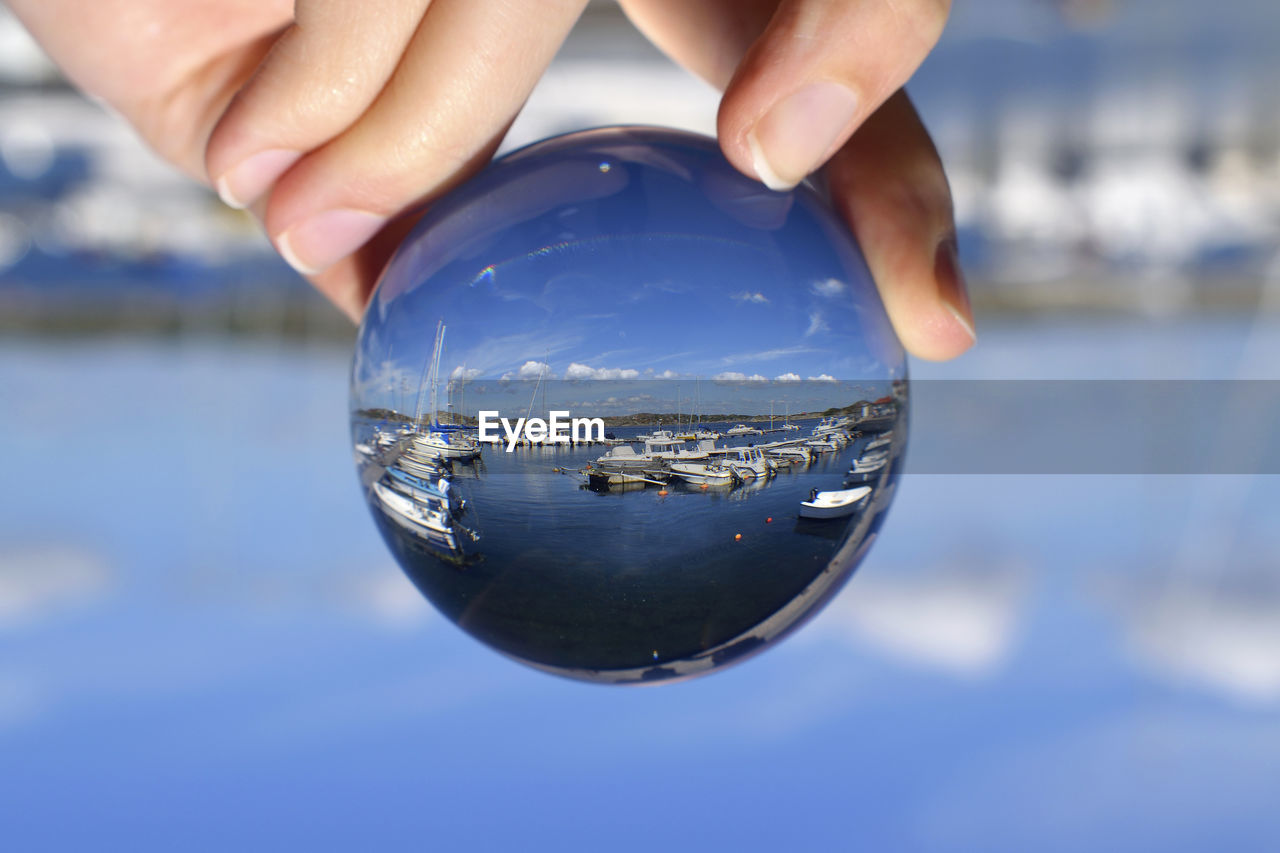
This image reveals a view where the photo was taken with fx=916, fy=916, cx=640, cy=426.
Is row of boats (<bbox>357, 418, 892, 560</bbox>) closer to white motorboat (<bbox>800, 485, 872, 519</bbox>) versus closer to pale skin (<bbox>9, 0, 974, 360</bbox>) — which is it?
white motorboat (<bbox>800, 485, 872, 519</bbox>)

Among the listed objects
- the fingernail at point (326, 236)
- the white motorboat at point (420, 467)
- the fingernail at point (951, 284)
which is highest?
the fingernail at point (326, 236)

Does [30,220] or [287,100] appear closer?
[287,100]

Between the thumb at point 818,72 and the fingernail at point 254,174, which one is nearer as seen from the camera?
the thumb at point 818,72

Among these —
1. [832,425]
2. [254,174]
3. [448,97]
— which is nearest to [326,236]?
[254,174]

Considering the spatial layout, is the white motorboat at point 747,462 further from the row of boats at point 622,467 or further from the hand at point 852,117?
the hand at point 852,117

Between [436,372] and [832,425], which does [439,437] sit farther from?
[832,425]

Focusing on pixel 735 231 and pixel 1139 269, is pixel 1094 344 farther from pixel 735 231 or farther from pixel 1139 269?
pixel 735 231

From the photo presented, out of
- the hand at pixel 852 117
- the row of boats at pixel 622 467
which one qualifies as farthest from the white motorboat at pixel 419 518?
the hand at pixel 852 117

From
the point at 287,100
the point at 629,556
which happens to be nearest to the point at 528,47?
the point at 287,100
